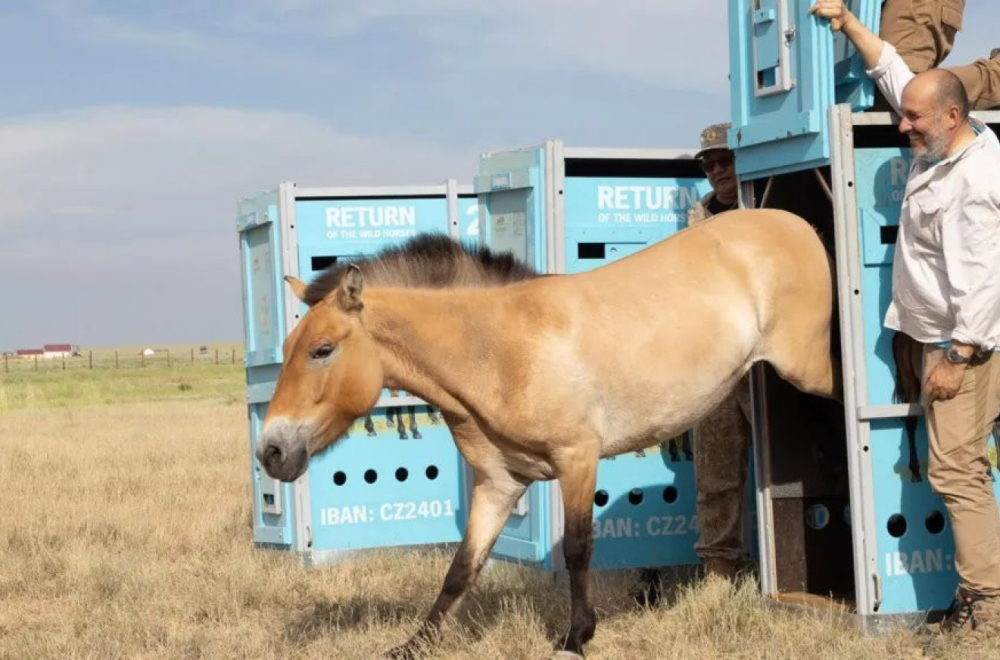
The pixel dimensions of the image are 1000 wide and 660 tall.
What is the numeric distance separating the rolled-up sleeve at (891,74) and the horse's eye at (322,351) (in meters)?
2.76

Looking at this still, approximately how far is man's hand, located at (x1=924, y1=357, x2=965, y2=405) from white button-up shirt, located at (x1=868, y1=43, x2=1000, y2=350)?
124mm

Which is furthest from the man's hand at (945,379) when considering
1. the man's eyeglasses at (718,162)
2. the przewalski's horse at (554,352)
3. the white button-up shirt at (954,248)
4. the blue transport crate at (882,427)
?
the man's eyeglasses at (718,162)

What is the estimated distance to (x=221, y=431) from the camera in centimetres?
2181

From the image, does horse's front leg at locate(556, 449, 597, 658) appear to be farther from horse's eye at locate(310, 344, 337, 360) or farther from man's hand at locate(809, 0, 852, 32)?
man's hand at locate(809, 0, 852, 32)

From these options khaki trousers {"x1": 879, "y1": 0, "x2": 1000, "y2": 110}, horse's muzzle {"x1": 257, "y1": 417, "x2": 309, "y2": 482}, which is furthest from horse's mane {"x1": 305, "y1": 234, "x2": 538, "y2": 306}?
khaki trousers {"x1": 879, "y1": 0, "x2": 1000, "y2": 110}

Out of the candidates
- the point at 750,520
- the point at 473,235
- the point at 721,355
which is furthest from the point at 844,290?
the point at 473,235

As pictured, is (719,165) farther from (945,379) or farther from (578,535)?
(578,535)

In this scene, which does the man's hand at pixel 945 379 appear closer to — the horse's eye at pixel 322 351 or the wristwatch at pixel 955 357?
the wristwatch at pixel 955 357

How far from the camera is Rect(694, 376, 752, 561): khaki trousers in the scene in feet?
24.3

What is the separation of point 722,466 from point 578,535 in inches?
61.9

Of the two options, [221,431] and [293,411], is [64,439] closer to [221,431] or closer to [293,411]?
[221,431]

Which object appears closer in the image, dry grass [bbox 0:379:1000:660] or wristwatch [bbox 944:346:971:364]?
wristwatch [bbox 944:346:971:364]

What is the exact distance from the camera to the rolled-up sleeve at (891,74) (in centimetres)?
614

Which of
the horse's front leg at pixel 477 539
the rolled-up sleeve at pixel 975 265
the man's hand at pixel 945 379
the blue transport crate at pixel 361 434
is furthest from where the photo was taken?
the blue transport crate at pixel 361 434
